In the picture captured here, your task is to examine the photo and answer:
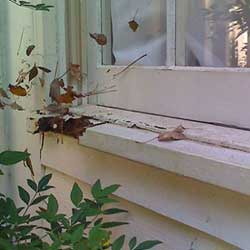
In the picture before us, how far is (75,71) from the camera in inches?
50.0

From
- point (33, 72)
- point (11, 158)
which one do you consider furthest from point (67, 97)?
point (11, 158)

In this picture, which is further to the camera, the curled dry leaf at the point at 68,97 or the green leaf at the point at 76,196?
the curled dry leaf at the point at 68,97

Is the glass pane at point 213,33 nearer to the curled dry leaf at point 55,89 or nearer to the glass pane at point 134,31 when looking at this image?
the glass pane at point 134,31

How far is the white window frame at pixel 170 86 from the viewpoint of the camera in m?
0.90

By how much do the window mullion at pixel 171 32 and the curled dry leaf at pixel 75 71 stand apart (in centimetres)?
31

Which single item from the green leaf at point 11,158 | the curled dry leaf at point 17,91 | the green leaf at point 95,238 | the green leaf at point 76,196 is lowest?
the green leaf at point 95,238

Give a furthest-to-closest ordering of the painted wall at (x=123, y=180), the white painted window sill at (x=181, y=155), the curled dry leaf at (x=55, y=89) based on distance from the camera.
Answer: the curled dry leaf at (x=55, y=89) → the painted wall at (x=123, y=180) → the white painted window sill at (x=181, y=155)

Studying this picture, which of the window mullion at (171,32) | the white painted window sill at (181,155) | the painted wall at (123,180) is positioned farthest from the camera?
the window mullion at (171,32)

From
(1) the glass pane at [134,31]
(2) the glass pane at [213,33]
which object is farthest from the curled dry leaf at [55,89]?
(2) the glass pane at [213,33]

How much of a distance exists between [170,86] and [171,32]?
0.38 feet

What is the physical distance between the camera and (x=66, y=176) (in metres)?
1.26

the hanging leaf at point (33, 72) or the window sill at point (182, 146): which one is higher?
the hanging leaf at point (33, 72)

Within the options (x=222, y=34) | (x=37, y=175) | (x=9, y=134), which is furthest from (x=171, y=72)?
(x=9, y=134)

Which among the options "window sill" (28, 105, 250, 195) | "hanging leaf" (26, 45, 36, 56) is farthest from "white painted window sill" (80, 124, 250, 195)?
"hanging leaf" (26, 45, 36, 56)
